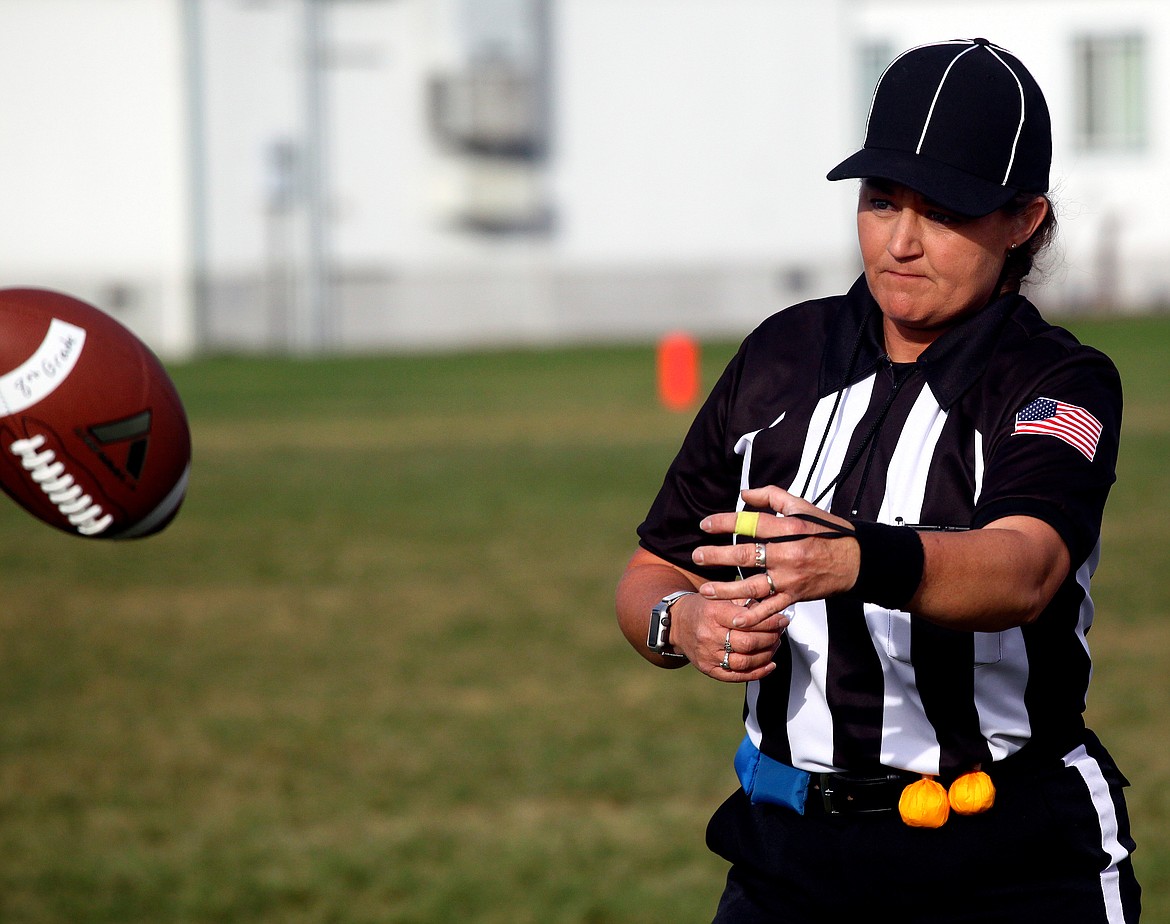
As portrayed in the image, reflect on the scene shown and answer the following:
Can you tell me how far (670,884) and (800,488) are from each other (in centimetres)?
278

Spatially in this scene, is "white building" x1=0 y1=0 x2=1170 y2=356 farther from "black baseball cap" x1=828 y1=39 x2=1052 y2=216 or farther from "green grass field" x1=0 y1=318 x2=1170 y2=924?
"black baseball cap" x1=828 y1=39 x2=1052 y2=216

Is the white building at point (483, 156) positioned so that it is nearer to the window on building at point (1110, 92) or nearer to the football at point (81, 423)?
the window on building at point (1110, 92)

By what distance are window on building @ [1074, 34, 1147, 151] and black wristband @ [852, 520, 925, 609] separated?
31855 millimetres

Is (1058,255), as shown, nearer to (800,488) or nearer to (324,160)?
(800,488)

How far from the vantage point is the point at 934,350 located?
7.54 feet

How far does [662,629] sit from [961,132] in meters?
0.77

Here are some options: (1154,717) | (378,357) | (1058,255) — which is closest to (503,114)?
(378,357)

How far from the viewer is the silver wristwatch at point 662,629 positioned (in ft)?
7.68

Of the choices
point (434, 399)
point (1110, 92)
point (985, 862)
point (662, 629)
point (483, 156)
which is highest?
point (1110, 92)

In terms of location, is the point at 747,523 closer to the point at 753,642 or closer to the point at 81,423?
the point at 753,642

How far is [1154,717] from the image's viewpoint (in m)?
6.54

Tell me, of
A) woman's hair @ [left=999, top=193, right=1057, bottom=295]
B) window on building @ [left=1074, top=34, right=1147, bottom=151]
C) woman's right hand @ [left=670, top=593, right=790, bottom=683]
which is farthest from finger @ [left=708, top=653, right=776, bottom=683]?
window on building @ [left=1074, top=34, right=1147, bottom=151]

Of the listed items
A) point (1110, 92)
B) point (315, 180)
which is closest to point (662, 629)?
point (315, 180)

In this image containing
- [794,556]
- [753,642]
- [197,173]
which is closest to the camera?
[794,556]
